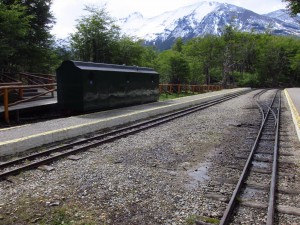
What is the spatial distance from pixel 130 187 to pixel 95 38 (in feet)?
70.7

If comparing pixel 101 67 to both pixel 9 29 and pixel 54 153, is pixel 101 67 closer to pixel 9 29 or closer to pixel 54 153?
pixel 9 29

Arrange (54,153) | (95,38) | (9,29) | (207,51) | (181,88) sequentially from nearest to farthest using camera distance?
1. (54,153)
2. (9,29)
3. (95,38)
4. (181,88)
5. (207,51)

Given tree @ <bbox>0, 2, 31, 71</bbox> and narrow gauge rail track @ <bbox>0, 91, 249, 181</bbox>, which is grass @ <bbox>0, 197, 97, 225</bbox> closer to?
narrow gauge rail track @ <bbox>0, 91, 249, 181</bbox>

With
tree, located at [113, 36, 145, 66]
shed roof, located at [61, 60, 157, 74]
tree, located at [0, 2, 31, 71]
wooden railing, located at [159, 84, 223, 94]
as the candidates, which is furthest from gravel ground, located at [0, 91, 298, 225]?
wooden railing, located at [159, 84, 223, 94]

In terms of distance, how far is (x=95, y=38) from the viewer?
2564cm

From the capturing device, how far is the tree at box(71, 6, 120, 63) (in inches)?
1002

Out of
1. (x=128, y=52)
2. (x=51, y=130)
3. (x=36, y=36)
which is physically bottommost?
(x=51, y=130)

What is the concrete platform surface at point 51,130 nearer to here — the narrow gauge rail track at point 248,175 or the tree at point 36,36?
the narrow gauge rail track at point 248,175

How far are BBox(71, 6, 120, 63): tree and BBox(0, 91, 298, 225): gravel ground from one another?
18.0 metres

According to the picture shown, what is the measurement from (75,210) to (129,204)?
803mm

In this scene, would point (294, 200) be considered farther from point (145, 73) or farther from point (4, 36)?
point (4, 36)

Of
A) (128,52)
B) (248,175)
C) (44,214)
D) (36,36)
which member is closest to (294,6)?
(128,52)

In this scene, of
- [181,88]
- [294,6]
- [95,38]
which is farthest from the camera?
[181,88]

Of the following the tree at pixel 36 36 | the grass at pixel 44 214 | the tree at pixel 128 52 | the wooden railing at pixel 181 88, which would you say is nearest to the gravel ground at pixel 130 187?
the grass at pixel 44 214
